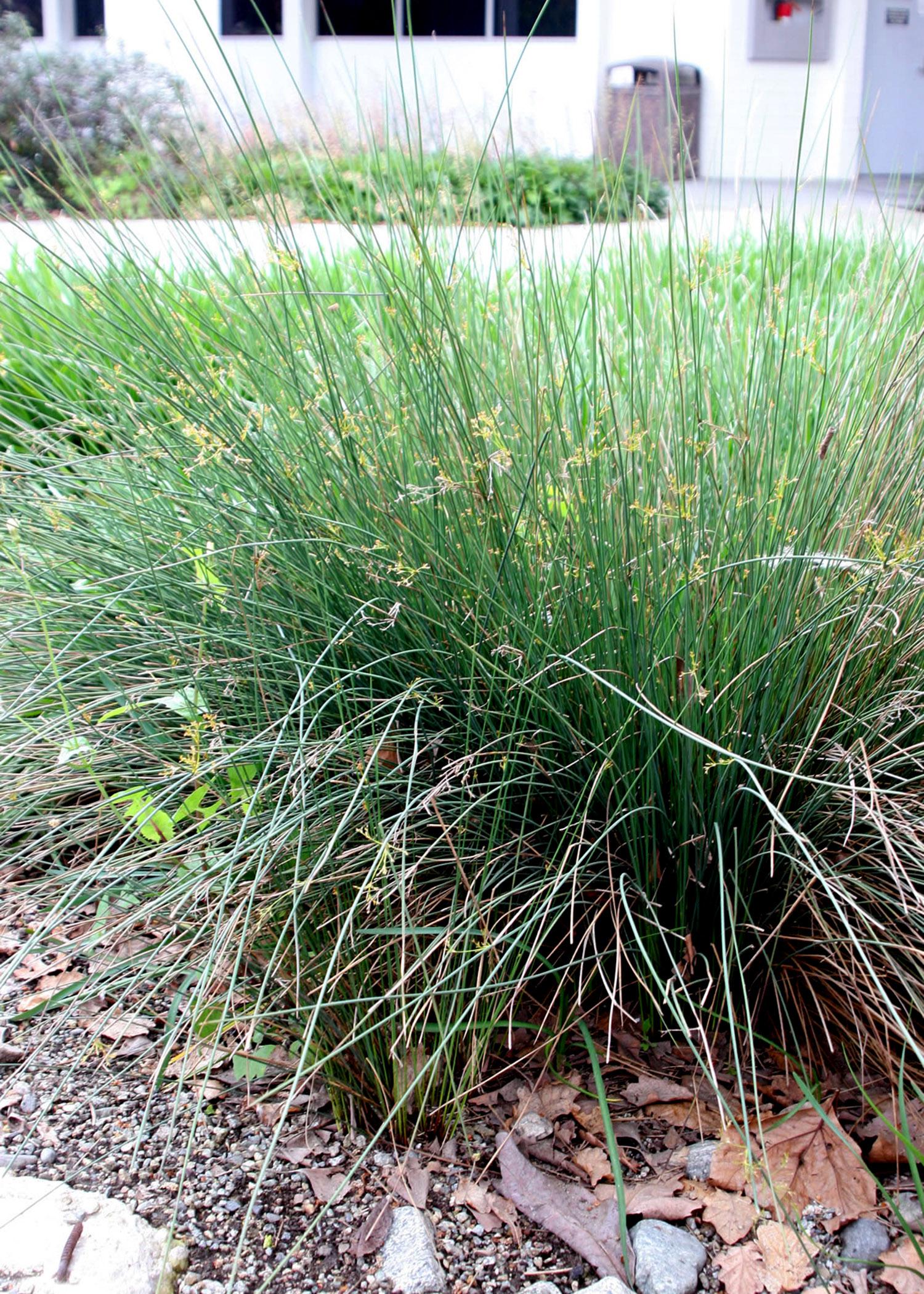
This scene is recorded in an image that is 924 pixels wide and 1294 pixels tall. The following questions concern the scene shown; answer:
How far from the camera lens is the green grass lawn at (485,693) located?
162 centimetres

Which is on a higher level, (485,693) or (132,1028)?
(485,693)

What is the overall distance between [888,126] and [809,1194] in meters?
16.4

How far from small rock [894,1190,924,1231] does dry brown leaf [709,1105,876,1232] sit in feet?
0.13

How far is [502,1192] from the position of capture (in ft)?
5.28

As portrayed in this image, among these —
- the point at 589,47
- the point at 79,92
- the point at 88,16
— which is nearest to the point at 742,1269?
the point at 79,92

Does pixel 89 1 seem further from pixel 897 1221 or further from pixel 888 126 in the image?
pixel 897 1221

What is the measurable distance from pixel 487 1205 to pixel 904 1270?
567mm

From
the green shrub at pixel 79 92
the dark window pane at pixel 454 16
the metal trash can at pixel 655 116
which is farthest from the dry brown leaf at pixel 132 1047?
the dark window pane at pixel 454 16

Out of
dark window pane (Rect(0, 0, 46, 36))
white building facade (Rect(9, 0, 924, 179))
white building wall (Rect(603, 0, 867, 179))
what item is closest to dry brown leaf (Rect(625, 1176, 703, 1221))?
white building facade (Rect(9, 0, 924, 179))

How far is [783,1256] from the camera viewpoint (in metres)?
1.49

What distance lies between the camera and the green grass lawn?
1.62 meters

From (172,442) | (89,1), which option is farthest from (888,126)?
(172,442)

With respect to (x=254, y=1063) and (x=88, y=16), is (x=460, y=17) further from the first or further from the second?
(x=254, y=1063)

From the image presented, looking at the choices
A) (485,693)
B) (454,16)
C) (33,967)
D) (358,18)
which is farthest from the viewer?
(358,18)
